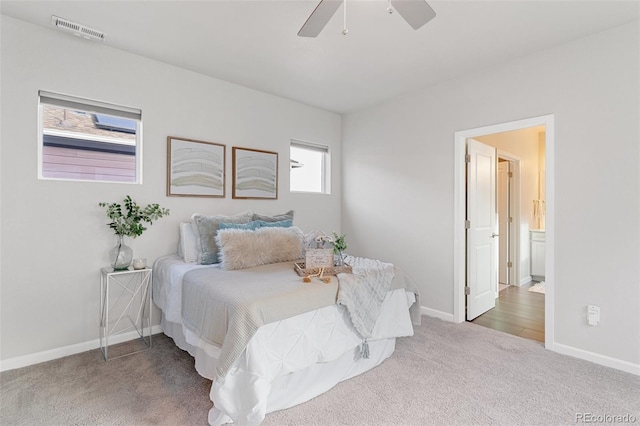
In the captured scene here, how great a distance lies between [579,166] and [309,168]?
9.93 feet

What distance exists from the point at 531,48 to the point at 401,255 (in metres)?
2.48

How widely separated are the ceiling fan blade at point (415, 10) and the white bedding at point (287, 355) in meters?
1.88

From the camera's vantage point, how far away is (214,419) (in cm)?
172

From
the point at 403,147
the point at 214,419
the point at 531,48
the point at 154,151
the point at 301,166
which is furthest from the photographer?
the point at 301,166

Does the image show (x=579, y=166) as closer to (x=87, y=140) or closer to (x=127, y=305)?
(x=127, y=305)

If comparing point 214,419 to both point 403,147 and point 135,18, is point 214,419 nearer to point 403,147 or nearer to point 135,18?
point 135,18

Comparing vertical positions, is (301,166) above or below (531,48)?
below

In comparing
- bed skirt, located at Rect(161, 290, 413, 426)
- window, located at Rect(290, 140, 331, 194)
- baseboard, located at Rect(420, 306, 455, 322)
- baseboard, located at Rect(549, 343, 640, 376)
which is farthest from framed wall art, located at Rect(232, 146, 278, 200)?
baseboard, located at Rect(549, 343, 640, 376)

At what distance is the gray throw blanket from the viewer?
87.0 inches

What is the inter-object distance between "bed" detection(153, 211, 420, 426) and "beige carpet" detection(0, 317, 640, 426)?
0.15 metres

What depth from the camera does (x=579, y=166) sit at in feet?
8.55

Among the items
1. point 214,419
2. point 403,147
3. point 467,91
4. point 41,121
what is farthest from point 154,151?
point 467,91

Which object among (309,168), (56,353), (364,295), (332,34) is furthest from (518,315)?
(56,353)

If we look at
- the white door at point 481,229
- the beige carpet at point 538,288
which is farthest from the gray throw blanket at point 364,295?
the beige carpet at point 538,288
